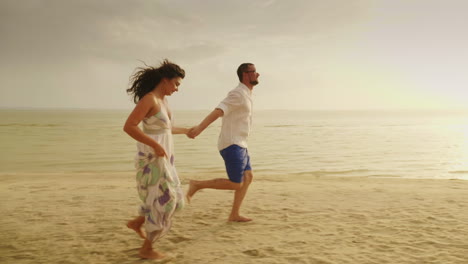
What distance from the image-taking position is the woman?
3.57m

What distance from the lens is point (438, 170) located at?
45.5 ft

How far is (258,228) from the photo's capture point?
5.15m

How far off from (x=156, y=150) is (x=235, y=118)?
1678mm

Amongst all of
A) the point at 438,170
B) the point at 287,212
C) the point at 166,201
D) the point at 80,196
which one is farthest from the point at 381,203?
the point at 438,170

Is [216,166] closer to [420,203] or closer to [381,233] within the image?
[420,203]

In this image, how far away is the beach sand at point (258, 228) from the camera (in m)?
4.12

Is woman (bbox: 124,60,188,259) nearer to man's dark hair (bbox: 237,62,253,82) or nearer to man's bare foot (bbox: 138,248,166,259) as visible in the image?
man's bare foot (bbox: 138,248,166,259)

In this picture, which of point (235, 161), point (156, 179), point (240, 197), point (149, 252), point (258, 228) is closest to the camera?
point (156, 179)

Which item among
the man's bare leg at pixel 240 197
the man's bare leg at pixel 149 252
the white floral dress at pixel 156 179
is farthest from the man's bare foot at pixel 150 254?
the man's bare leg at pixel 240 197

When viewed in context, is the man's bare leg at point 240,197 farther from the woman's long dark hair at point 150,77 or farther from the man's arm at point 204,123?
the woman's long dark hair at point 150,77

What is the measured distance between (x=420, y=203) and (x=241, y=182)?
12.0 ft

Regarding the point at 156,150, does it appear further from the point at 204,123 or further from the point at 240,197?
the point at 240,197

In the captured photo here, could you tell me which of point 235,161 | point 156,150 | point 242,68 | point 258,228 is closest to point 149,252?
point 156,150

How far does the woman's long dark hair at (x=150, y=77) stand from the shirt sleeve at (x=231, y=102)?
4.04 feet
